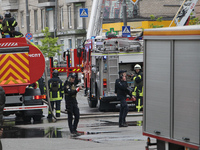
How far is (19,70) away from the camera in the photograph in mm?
16328

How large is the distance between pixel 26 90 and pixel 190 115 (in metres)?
10.3

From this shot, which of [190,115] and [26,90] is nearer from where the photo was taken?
[190,115]

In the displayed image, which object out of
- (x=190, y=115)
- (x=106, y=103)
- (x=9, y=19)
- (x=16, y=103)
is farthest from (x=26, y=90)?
(x=190, y=115)

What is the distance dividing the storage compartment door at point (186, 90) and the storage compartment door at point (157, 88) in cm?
22

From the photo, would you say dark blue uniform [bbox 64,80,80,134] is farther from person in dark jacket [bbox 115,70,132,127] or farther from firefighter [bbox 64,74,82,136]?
person in dark jacket [bbox 115,70,132,127]

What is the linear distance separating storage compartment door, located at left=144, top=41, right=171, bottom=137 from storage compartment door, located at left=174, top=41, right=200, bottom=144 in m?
0.22

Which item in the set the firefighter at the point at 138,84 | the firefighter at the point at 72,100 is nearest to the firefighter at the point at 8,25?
the firefighter at the point at 138,84

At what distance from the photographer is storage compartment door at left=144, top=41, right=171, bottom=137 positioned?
793 centimetres

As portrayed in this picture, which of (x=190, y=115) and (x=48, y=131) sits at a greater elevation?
(x=190, y=115)

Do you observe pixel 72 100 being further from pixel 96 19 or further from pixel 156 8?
pixel 156 8

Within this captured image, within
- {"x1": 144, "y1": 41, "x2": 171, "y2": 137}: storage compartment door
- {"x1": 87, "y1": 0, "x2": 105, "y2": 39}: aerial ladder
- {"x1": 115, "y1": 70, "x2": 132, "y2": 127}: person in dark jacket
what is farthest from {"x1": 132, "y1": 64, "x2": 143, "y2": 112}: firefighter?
{"x1": 144, "y1": 41, "x2": 171, "y2": 137}: storage compartment door

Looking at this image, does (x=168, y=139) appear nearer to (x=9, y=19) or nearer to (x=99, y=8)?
(x=9, y=19)

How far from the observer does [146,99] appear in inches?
334

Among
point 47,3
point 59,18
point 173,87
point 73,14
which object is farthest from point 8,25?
point 47,3
